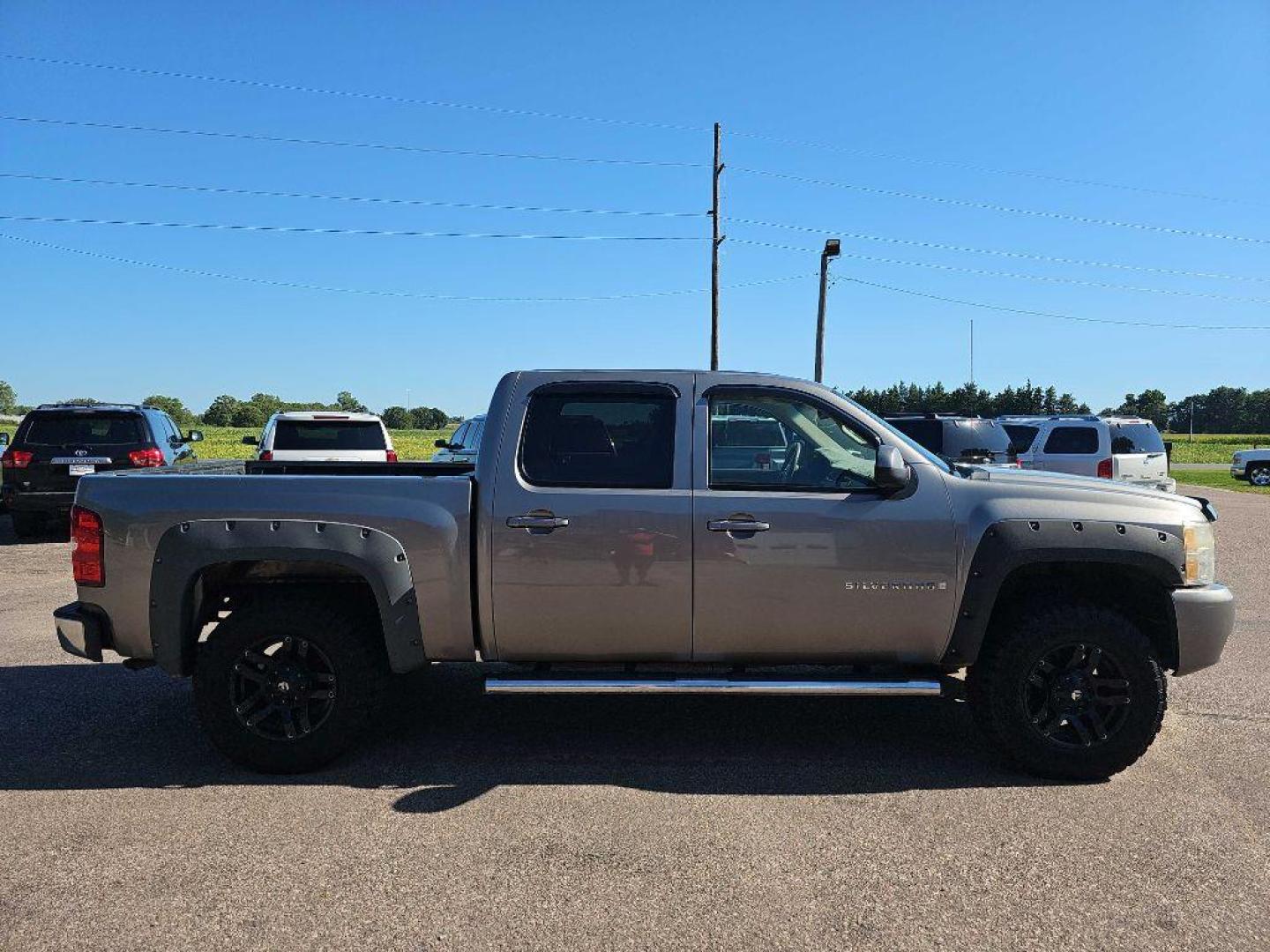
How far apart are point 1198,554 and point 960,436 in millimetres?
9797

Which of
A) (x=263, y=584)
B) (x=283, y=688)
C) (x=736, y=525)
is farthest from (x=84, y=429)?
(x=736, y=525)

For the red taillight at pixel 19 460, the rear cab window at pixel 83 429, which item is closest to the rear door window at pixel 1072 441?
the rear cab window at pixel 83 429

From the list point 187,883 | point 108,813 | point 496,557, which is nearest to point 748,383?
point 496,557

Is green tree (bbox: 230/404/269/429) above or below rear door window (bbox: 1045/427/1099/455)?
above

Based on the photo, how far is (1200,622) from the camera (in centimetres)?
431

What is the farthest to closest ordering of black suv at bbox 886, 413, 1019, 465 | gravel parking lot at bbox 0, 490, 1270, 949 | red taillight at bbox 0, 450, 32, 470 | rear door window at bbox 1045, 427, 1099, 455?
1. rear door window at bbox 1045, 427, 1099, 455
2. black suv at bbox 886, 413, 1019, 465
3. red taillight at bbox 0, 450, 32, 470
4. gravel parking lot at bbox 0, 490, 1270, 949

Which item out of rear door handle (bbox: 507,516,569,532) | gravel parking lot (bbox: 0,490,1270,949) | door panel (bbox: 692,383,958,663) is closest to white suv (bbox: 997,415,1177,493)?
gravel parking lot (bbox: 0,490,1270,949)

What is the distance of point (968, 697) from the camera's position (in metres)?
4.48

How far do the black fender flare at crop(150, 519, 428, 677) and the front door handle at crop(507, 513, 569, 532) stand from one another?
539mm

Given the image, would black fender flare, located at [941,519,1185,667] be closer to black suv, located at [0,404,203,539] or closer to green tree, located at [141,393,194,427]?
black suv, located at [0,404,203,539]

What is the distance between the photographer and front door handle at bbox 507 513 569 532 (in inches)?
168

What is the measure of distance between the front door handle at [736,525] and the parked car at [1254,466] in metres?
32.2

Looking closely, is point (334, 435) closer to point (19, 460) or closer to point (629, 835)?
point (19, 460)

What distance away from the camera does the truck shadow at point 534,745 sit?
4.26 metres
